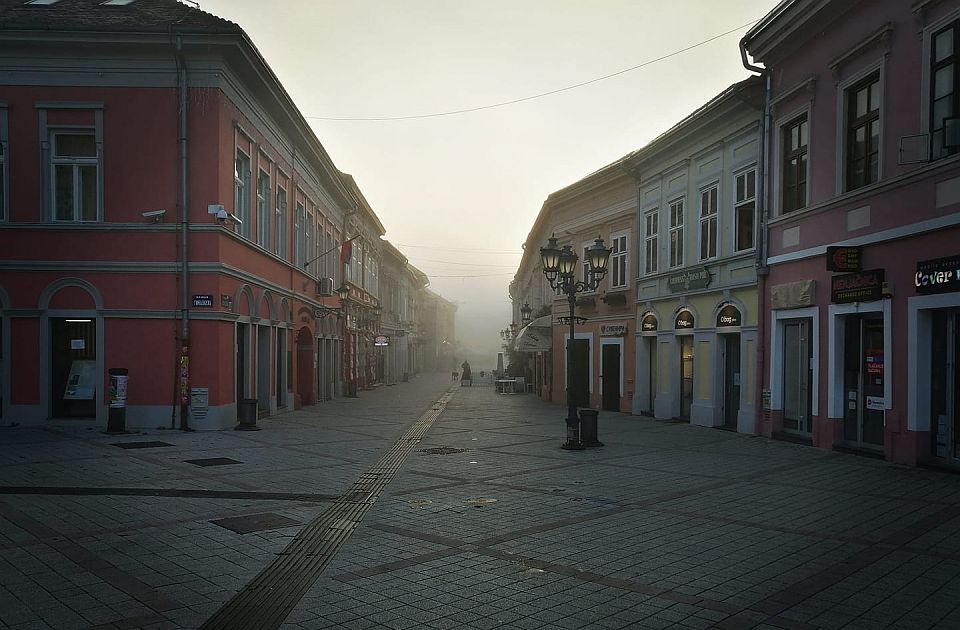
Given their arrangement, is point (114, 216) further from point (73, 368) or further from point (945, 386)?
point (945, 386)

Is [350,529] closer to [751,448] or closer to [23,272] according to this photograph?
[751,448]

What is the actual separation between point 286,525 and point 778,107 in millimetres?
14261

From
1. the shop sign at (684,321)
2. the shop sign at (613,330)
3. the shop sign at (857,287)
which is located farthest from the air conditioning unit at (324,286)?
the shop sign at (857,287)

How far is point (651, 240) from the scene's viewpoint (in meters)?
24.9

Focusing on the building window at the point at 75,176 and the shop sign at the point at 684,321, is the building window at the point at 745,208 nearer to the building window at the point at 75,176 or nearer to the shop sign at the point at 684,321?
the shop sign at the point at 684,321

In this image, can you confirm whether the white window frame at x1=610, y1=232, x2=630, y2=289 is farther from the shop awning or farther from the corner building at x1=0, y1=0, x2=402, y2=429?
the corner building at x1=0, y1=0, x2=402, y2=429

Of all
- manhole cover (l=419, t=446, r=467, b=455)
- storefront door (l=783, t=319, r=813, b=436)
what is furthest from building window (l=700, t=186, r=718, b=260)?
manhole cover (l=419, t=446, r=467, b=455)

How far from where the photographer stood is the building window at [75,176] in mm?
17234

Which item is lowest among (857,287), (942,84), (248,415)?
(248,415)

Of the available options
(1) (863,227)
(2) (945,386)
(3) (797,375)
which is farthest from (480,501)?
(3) (797,375)

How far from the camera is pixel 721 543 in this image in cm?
734

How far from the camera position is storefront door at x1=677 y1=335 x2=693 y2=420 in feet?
70.7

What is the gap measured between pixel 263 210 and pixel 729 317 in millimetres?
13469

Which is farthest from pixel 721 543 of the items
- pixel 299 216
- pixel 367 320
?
pixel 367 320
